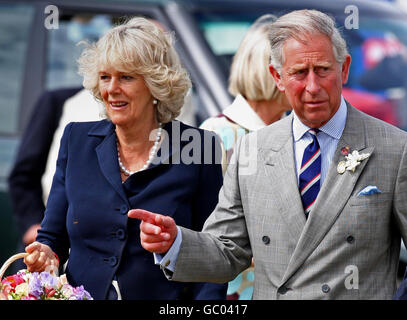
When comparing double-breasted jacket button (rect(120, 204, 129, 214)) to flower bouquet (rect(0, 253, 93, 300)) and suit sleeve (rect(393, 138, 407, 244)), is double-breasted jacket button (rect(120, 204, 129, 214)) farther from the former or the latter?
suit sleeve (rect(393, 138, 407, 244))

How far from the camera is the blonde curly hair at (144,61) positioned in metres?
3.56

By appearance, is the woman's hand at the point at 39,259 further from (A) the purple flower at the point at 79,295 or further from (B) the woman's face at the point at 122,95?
(B) the woman's face at the point at 122,95

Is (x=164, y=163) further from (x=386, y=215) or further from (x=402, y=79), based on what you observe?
(x=402, y=79)

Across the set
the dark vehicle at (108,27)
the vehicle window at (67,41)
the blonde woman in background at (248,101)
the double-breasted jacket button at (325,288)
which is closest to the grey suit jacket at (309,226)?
the double-breasted jacket button at (325,288)

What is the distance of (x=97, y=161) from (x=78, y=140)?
0.43 ft

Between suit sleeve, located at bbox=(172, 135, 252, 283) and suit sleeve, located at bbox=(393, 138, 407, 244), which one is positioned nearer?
suit sleeve, located at bbox=(393, 138, 407, 244)

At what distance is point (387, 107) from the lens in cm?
575

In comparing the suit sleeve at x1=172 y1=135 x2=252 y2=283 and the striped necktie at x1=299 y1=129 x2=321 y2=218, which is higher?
the striped necktie at x1=299 y1=129 x2=321 y2=218

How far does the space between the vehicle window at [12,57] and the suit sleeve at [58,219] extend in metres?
2.06

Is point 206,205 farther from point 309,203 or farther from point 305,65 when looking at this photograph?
point 305,65

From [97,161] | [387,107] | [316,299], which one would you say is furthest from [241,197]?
[387,107]

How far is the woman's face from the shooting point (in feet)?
11.7

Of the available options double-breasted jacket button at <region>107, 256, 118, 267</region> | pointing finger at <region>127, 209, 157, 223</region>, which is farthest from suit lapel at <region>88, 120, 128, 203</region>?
Result: pointing finger at <region>127, 209, 157, 223</region>

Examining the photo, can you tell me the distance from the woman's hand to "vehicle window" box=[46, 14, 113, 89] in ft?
7.63
